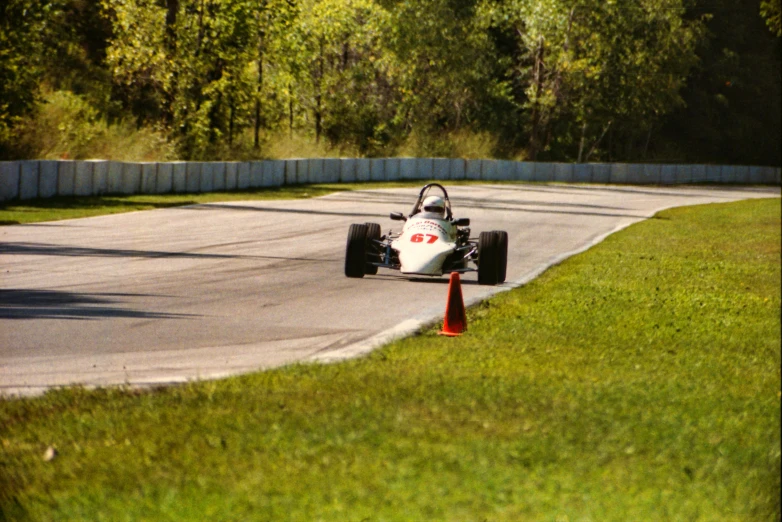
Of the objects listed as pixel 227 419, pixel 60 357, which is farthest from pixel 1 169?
pixel 227 419

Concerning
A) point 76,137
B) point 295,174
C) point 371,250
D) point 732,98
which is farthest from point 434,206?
point 732,98

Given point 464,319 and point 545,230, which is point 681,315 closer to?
point 464,319

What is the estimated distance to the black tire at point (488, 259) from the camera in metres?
14.3

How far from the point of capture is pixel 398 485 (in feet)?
17.0

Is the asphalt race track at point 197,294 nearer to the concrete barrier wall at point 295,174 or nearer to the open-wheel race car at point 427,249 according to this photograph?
the open-wheel race car at point 427,249

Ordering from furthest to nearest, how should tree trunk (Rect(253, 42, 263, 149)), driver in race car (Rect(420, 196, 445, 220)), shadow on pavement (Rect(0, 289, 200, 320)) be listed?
tree trunk (Rect(253, 42, 263, 149)) < driver in race car (Rect(420, 196, 445, 220)) < shadow on pavement (Rect(0, 289, 200, 320))

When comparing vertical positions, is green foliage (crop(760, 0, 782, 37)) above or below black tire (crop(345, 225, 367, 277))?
above

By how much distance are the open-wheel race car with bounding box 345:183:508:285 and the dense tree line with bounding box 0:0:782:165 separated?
16.2 metres

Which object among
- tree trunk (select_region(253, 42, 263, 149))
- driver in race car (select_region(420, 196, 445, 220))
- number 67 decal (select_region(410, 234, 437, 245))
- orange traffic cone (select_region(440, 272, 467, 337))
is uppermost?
tree trunk (select_region(253, 42, 263, 149))

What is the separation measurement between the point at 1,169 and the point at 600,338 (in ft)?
57.5

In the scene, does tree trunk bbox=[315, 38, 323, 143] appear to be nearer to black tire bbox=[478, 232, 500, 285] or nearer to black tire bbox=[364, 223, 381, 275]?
black tire bbox=[364, 223, 381, 275]

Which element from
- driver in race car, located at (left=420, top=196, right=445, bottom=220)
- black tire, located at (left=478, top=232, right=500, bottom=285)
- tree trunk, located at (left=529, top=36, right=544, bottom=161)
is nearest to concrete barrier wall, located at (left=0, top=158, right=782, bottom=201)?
tree trunk, located at (left=529, top=36, right=544, bottom=161)

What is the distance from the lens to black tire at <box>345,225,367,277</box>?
573 inches

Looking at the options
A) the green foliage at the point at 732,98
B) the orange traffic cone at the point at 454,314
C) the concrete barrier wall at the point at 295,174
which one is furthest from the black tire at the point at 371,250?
the green foliage at the point at 732,98
